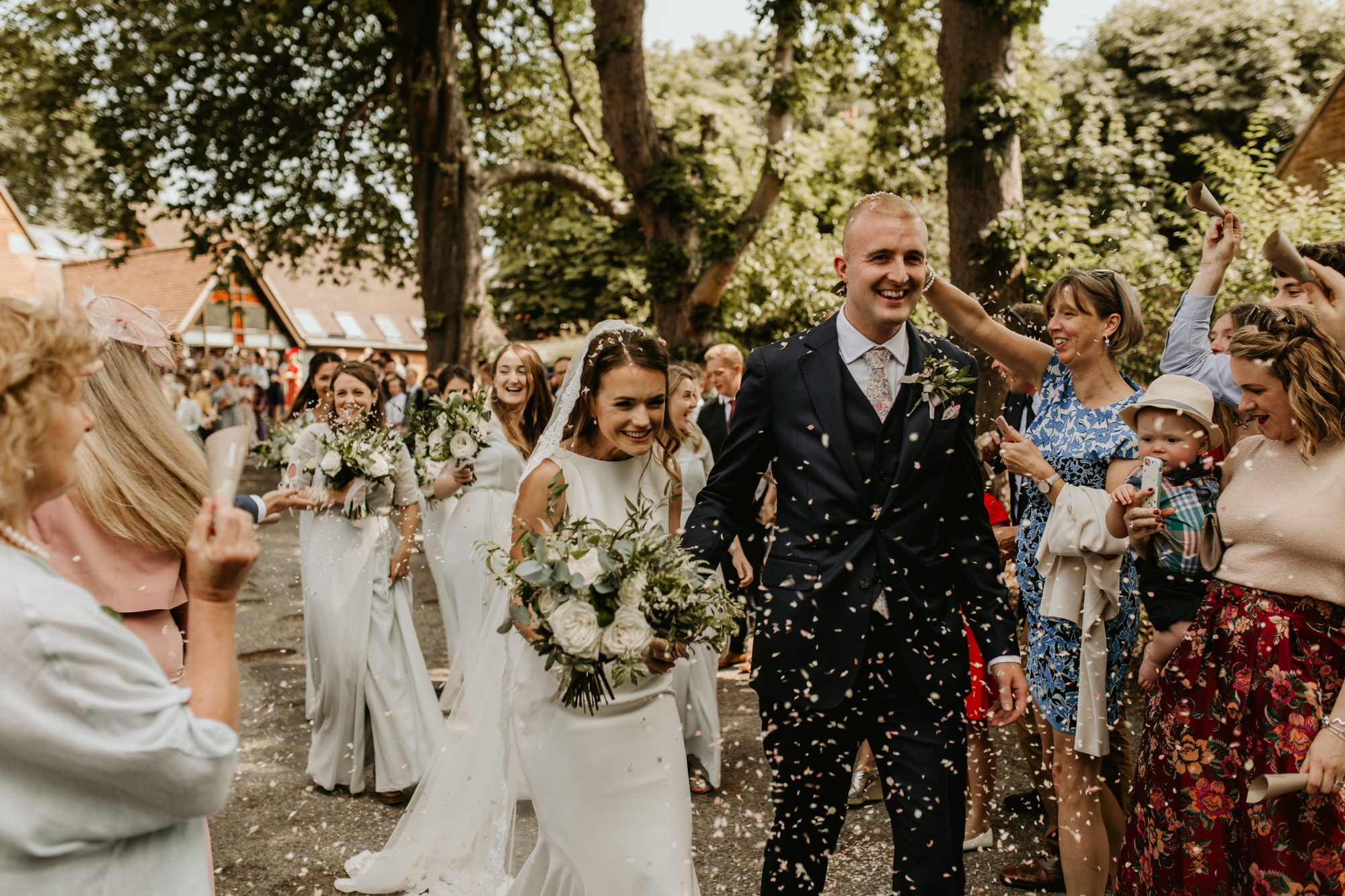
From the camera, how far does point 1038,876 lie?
425 centimetres

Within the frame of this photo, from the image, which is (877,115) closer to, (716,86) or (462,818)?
(462,818)

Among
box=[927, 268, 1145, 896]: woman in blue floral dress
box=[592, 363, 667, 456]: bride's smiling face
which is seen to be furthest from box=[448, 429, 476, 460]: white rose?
box=[927, 268, 1145, 896]: woman in blue floral dress

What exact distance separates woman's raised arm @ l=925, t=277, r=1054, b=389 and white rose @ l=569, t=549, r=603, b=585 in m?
1.54

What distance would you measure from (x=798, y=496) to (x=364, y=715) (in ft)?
12.0

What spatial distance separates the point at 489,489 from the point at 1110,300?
485 centimetres

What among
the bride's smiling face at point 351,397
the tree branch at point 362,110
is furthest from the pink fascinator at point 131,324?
the tree branch at point 362,110

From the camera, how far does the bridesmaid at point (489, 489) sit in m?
6.82

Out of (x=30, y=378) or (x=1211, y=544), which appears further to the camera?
(x=1211, y=544)

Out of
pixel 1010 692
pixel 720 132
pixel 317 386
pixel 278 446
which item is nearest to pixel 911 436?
pixel 1010 692

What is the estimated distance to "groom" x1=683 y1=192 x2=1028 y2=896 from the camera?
304cm

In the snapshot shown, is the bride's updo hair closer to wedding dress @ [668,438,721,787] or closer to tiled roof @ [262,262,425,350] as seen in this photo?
wedding dress @ [668,438,721,787]

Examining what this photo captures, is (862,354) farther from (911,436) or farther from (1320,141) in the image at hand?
(1320,141)

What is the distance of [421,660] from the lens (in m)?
5.98

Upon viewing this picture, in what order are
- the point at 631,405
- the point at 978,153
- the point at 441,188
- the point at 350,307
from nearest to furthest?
1. the point at 631,405
2. the point at 978,153
3. the point at 441,188
4. the point at 350,307
